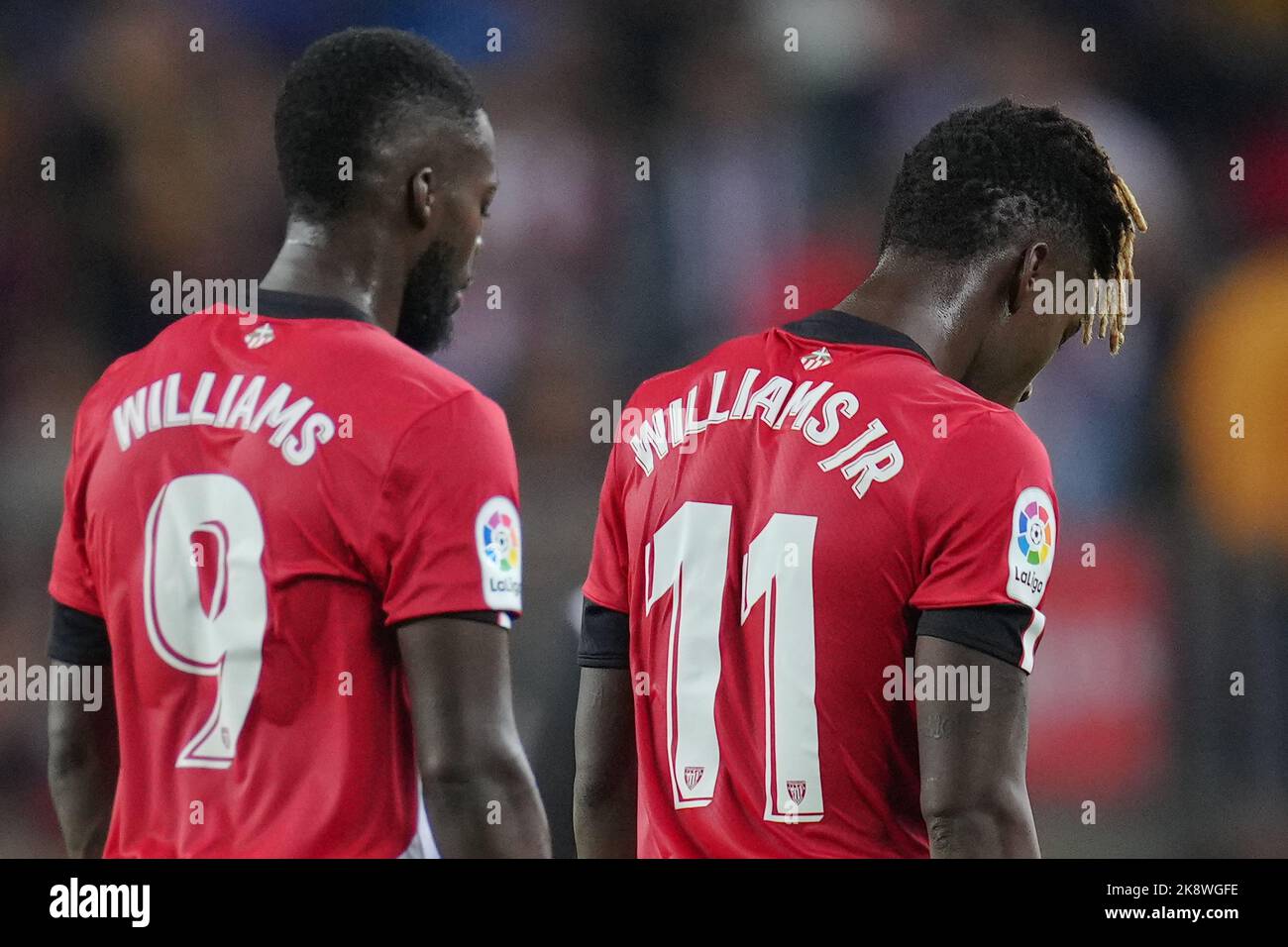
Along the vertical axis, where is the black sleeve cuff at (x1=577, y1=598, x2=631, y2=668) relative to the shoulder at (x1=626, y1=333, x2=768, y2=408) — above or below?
below

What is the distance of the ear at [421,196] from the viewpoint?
8.48ft

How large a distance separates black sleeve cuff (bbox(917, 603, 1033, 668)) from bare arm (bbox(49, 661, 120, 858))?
139cm

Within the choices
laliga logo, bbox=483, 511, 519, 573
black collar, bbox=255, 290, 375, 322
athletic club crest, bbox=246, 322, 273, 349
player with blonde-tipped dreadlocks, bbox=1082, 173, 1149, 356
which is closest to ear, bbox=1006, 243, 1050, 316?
player with blonde-tipped dreadlocks, bbox=1082, 173, 1149, 356

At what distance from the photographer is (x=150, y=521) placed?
2389mm

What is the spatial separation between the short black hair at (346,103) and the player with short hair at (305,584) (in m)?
0.12

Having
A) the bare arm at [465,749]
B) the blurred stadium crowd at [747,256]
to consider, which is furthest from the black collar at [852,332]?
the blurred stadium crowd at [747,256]

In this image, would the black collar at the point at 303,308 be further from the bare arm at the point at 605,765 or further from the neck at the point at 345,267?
the bare arm at the point at 605,765

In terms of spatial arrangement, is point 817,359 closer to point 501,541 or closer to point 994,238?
point 994,238

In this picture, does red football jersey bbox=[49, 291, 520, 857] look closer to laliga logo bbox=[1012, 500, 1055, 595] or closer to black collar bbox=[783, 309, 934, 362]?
black collar bbox=[783, 309, 934, 362]

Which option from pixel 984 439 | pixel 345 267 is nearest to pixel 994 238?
pixel 984 439

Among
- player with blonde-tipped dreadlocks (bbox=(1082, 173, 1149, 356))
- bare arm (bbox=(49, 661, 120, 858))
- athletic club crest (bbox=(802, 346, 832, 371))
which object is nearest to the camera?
athletic club crest (bbox=(802, 346, 832, 371))

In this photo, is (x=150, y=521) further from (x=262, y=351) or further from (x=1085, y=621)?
(x=1085, y=621)

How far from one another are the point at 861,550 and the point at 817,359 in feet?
1.15

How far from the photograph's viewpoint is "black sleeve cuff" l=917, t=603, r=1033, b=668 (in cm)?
229
